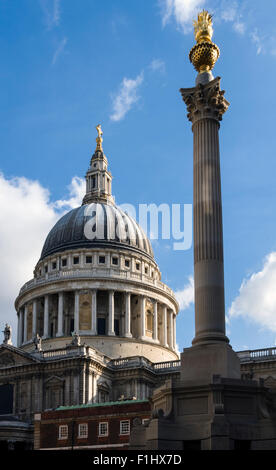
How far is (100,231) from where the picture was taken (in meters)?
114

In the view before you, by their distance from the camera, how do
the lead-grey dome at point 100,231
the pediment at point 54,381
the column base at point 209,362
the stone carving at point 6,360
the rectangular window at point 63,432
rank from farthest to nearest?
the lead-grey dome at point 100,231, the stone carving at point 6,360, the pediment at point 54,381, the rectangular window at point 63,432, the column base at point 209,362

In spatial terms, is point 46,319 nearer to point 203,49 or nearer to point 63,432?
point 63,432

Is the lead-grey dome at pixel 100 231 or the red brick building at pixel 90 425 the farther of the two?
the lead-grey dome at pixel 100 231

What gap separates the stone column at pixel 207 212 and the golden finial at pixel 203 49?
199 cm

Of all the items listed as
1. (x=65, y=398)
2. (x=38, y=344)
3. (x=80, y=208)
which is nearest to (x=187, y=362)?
(x=65, y=398)

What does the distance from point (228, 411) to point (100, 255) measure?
257 ft

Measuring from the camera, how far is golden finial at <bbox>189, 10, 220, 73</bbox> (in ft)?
136

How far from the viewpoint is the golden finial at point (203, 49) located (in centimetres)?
4153

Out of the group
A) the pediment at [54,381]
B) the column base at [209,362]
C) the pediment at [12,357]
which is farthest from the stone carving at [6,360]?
the column base at [209,362]

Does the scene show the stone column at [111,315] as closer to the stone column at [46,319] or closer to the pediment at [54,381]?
the stone column at [46,319]

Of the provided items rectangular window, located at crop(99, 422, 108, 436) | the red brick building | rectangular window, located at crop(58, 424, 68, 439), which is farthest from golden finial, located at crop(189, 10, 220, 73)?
rectangular window, located at crop(58, 424, 68, 439)

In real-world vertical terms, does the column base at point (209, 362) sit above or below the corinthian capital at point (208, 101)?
below

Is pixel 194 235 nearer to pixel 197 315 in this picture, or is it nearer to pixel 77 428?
pixel 197 315

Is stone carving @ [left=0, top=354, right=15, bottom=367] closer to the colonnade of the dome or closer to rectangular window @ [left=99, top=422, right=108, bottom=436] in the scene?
the colonnade of the dome
